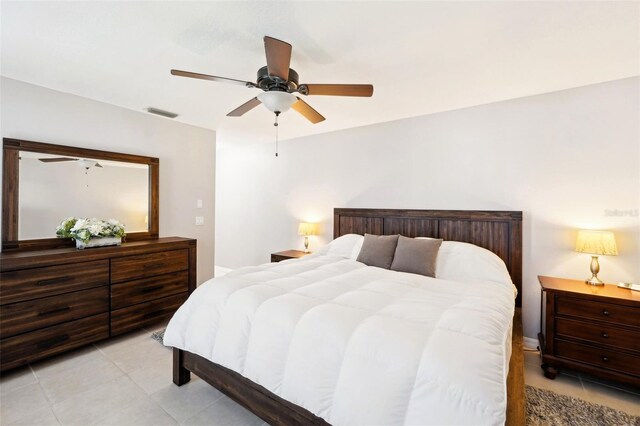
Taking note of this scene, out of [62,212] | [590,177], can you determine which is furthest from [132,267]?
[590,177]

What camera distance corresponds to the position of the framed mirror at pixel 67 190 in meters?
2.58

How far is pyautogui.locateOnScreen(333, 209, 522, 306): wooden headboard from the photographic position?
9.43ft

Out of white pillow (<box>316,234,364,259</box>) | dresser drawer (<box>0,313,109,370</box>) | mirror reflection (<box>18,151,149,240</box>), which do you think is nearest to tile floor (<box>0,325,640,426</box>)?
dresser drawer (<box>0,313,109,370</box>)

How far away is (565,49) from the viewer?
2033 mm

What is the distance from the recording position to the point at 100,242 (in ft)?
9.32

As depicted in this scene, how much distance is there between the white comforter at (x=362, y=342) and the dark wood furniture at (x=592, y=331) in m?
0.58

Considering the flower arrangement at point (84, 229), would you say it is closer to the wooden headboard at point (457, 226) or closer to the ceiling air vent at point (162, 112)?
the ceiling air vent at point (162, 112)

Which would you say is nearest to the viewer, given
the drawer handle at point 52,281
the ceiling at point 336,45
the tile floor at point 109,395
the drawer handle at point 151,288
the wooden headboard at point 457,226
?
the ceiling at point 336,45

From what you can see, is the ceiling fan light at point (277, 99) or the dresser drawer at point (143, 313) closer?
the ceiling fan light at point (277, 99)

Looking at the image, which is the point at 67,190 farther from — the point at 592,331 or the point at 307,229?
the point at 592,331

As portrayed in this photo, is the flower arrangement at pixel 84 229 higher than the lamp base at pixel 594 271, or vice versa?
the flower arrangement at pixel 84 229

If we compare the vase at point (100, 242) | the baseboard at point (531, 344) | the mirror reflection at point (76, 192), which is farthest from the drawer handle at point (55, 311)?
the baseboard at point (531, 344)

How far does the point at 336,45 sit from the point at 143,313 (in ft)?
10.3

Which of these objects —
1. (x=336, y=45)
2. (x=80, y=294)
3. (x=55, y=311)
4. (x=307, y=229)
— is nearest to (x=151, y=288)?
(x=80, y=294)
